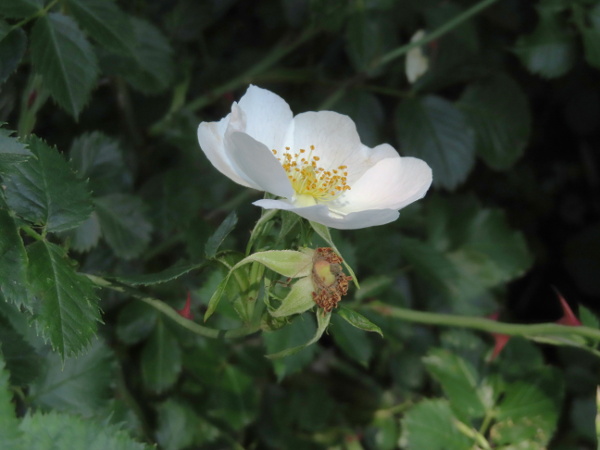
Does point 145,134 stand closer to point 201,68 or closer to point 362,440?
point 201,68

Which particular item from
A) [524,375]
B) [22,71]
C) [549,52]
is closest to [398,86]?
[549,52]

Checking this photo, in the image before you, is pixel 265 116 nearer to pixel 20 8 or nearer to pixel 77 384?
pixel 20 8

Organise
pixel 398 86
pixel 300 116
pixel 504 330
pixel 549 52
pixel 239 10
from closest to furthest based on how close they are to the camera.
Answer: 1. pixel 300 116
2. pixel 504 330
3. pixel 549 52
4. pixel 398 86
5. pixel 239 10

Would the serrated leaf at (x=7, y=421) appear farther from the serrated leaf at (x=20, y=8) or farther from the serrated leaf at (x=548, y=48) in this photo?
the serrated leaf at (x=548, y=48)

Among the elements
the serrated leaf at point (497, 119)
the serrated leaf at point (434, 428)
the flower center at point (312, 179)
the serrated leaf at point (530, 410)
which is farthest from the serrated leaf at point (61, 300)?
the serrated leaf at point (497, 119)

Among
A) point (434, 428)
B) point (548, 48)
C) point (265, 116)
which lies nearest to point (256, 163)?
point (265, 116)

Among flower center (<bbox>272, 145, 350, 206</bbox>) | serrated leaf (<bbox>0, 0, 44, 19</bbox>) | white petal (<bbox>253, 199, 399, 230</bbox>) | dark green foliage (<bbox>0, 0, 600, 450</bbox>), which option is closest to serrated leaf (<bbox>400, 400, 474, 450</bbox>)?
dark green foliage (<bbox>0, 0, 600, 450</bbox>)

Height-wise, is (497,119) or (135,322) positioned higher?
(497,119)
